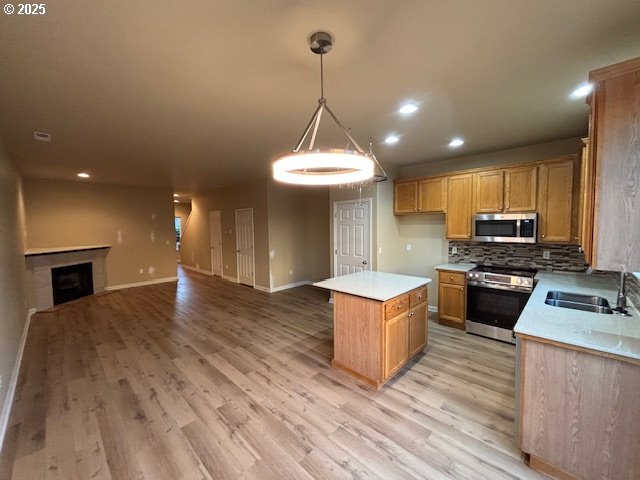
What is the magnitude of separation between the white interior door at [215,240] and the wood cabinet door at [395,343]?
6510 mm

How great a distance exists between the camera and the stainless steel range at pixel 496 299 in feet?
11.0

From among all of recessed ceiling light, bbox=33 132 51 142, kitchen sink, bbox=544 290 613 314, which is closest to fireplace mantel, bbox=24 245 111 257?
recessed ceiling light, bbox=33 132 51 142

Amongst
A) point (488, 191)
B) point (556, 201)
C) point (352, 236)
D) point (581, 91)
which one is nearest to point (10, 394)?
point (352, 236)

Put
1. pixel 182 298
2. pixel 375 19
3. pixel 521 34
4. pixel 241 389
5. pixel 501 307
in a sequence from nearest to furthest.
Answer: pixel 375 19, pixel 521 34, pixel 241 389, pixel 501 307, pixel 182 298

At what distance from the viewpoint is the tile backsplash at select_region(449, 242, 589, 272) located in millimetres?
3525

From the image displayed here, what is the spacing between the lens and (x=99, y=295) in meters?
6.13

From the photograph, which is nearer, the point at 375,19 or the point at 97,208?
the point at 375,19

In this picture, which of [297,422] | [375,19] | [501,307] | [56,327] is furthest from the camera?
[56,327]

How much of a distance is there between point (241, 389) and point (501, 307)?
3262mm

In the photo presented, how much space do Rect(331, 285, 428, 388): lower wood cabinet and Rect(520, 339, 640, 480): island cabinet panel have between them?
1059 millimetres

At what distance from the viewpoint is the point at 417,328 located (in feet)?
10.0

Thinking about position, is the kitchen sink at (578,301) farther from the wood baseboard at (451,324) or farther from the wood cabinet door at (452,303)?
the wood baseboard at (451,324)

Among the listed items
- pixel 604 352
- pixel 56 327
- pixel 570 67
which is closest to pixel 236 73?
pixel 570 67

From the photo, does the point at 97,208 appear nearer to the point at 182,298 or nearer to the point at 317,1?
the point at 182,298
